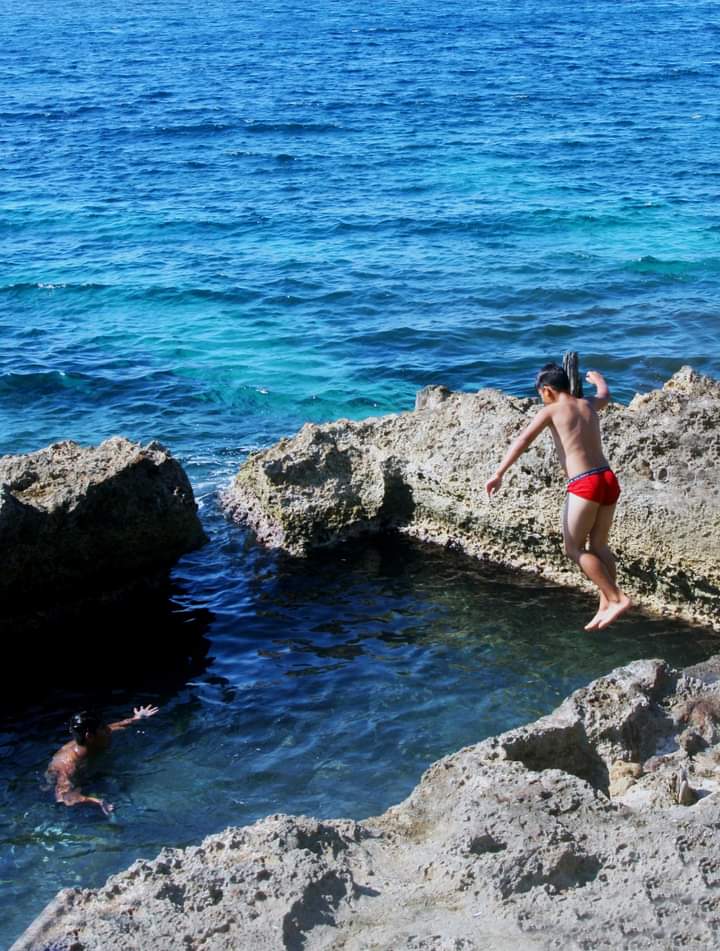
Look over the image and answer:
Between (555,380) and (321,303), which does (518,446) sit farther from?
(321,303)

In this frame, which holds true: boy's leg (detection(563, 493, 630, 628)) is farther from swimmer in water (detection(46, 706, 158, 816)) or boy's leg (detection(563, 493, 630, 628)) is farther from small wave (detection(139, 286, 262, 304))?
small wave (detection(139, 286, 262, 304))

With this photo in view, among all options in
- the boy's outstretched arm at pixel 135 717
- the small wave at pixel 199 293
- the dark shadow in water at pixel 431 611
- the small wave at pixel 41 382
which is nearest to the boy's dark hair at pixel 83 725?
the boy's outstretched arm at pixel 135 717

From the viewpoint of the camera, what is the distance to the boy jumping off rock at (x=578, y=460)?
946cm

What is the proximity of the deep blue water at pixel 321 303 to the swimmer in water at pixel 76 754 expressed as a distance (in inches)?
7.3

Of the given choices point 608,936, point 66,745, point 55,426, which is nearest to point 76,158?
point 55,426

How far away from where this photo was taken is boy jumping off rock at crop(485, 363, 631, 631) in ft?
31.0

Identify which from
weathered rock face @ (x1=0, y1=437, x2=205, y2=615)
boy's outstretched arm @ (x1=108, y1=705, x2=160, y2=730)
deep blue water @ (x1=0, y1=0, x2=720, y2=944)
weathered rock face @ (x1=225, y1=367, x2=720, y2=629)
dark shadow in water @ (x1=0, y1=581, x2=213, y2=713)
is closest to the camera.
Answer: deep blue water @ (x1=0, y1=0, x2=720, y2=944)

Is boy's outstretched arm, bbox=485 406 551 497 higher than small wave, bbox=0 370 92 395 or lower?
higher

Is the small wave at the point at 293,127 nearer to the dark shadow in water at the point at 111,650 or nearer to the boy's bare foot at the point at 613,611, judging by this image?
the dark shadow in water at the point at 111,650

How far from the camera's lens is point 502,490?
12.9m

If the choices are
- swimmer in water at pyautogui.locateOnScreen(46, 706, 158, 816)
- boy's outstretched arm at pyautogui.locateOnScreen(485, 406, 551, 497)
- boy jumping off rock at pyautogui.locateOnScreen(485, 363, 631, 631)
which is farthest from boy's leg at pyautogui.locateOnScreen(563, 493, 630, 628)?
swimmer in water at pyautogui.locateOnScreen(46, 706, 158, 816)

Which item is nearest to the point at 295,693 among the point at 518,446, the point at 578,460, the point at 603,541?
the point at 603,541

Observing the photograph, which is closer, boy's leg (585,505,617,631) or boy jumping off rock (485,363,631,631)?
boy jumping off rock (485,363,631,631)

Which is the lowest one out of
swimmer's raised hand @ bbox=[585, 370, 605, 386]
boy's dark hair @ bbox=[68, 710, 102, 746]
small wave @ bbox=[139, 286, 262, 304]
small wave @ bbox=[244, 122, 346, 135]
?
boy's dark hair @ bbox=[68, 710, 102, 746]
